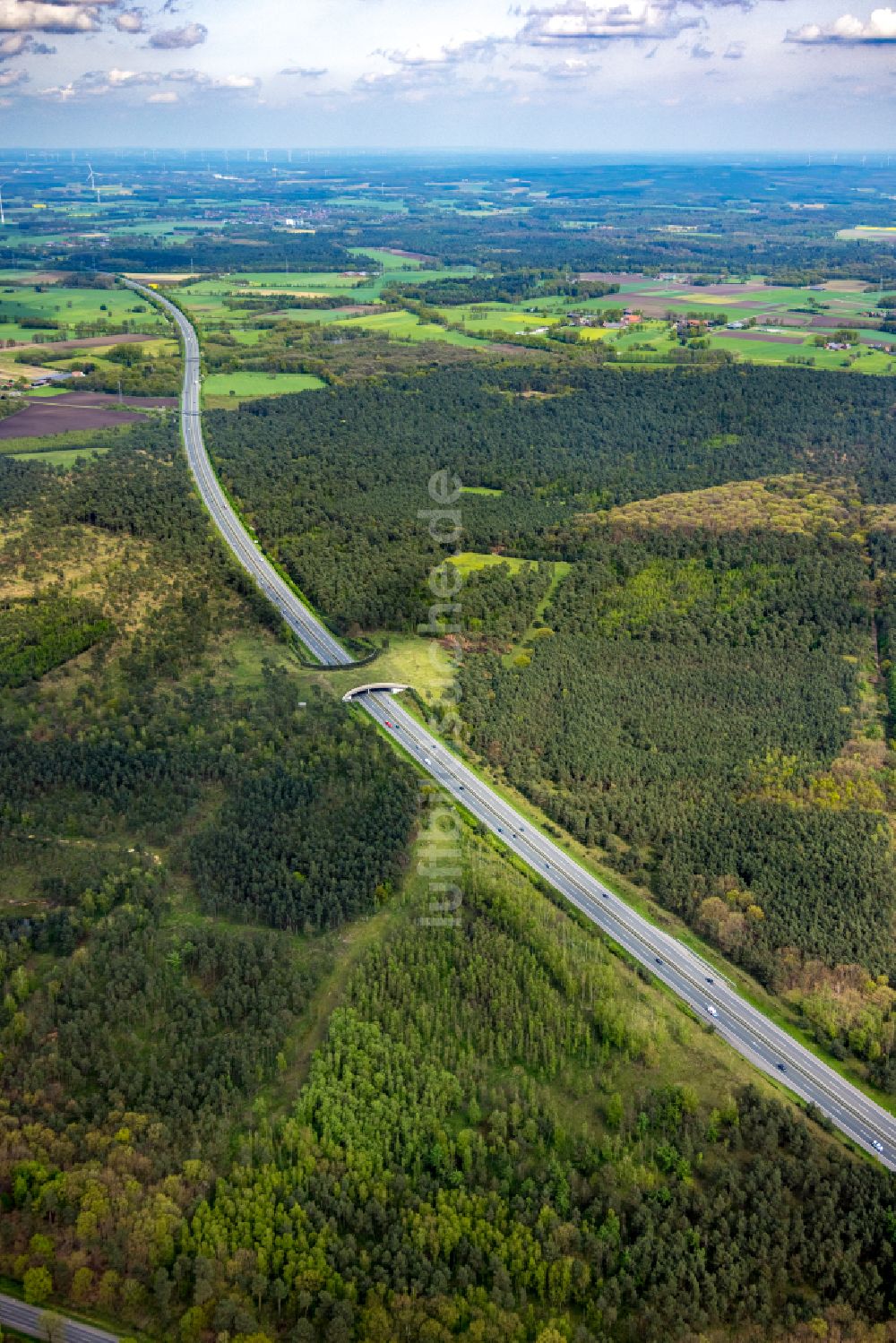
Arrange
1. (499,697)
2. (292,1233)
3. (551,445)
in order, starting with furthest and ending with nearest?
(551,445) < (499,697) < (292,1233)

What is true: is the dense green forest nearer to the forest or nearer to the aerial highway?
the aerial highway

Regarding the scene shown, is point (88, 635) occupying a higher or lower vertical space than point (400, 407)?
lower

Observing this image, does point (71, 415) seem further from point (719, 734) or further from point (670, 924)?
point (670, 924)

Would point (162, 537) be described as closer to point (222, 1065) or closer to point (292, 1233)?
point (222, 1065)

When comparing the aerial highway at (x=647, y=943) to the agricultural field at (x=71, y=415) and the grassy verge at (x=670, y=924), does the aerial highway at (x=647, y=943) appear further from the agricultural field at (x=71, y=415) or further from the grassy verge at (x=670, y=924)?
the agricultural field at (x=71, y=415)

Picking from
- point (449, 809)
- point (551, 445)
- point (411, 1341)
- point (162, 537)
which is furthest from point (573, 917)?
point (551, 445)

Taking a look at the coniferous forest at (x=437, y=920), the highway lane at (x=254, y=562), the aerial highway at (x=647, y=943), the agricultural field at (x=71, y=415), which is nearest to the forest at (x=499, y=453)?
the coniferous forest at (x=437, y=920)

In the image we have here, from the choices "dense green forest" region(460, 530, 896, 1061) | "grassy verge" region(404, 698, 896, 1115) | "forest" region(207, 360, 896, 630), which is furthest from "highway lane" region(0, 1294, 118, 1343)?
"forest" region(207, 360, 896, 630)
